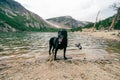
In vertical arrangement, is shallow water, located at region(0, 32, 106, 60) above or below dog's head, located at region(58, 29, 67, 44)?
below

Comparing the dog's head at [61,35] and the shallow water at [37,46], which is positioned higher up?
the dog's head at [61,35]

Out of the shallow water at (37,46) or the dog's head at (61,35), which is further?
the shallow water at (37,46)

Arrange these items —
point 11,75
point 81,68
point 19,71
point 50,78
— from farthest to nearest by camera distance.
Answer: point 81,68 → point 19,71 → point 11,75 → point 50,78

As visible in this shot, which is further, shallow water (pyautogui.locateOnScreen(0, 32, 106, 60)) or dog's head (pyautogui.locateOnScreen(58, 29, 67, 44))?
shallow water (pyautogui.locateOnScreen(0, 32, 106, 60))

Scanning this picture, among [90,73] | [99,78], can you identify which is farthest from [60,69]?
[99,78]

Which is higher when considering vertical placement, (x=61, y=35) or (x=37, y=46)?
(x=61, y=35)

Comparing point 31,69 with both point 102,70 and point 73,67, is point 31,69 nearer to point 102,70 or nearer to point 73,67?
point 73,67

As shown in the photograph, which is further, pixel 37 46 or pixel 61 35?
pixel 37 46

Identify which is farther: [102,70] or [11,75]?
[102,70]

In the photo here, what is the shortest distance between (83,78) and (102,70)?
8.20 feet

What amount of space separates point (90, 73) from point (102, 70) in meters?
1.28

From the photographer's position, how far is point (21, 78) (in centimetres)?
1084

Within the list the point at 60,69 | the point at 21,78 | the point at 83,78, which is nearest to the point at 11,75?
the point at 21,78

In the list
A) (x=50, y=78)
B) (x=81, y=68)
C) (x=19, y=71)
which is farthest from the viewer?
(x=81, y=68)
